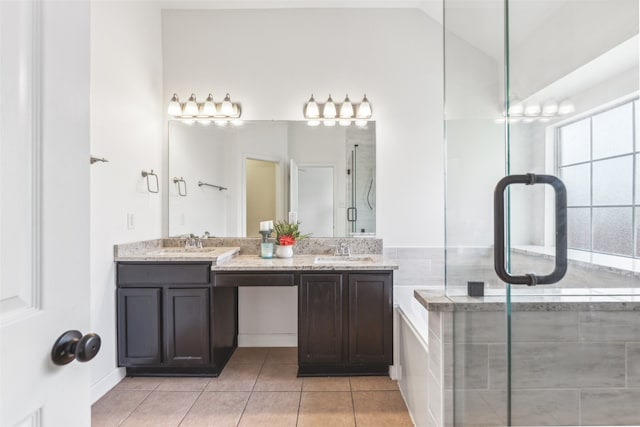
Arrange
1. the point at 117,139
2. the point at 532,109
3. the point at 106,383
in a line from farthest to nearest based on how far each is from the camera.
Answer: the point at 117,139
the point at 106,383
the point at 532,109

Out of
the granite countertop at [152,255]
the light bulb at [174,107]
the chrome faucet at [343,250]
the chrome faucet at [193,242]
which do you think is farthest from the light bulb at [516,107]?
the light bulb at [174,107]

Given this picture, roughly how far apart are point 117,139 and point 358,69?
199 centimetres

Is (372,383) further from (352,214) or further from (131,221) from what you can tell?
(131,221)

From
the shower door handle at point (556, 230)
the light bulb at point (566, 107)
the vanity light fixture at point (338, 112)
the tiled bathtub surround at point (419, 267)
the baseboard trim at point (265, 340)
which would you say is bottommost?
the baseboard trim at point (265, 340)

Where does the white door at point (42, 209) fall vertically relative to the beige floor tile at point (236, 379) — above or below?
above

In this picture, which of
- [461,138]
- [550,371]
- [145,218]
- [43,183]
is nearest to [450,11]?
[461,138]

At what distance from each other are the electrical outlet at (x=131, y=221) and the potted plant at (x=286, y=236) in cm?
109

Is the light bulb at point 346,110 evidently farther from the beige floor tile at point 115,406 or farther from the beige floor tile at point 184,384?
the beige floor tile at point 115,406

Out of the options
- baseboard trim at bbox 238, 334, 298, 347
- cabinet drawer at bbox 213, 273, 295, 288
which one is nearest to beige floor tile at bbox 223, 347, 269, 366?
baseboard trim at bbox 238, 334, 298, 347

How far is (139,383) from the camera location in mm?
2324

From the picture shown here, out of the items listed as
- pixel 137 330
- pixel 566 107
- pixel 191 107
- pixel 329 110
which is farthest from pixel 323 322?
pixel 191 107

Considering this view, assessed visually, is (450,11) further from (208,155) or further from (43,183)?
(208,155)

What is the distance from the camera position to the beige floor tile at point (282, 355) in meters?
2.67

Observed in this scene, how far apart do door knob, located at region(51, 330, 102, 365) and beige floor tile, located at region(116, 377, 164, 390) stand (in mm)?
1970
